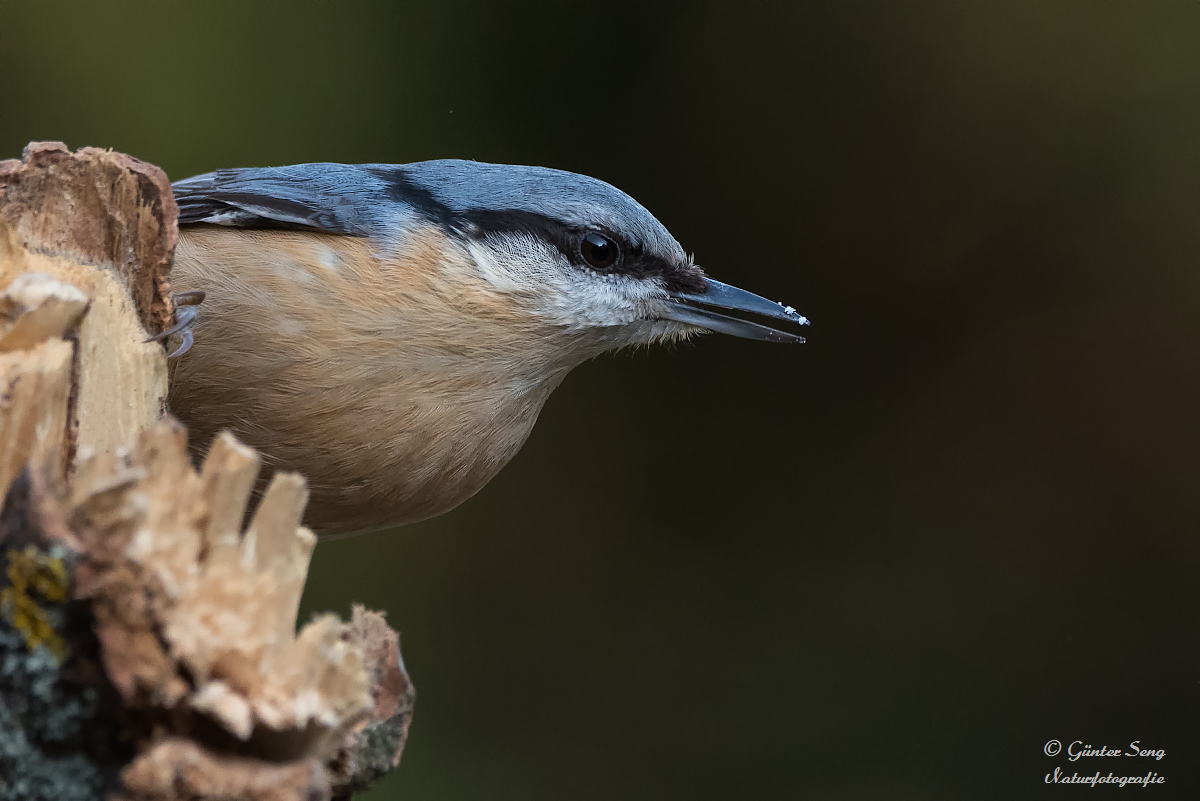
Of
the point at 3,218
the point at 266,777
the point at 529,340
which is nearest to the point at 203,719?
the point at 266,777

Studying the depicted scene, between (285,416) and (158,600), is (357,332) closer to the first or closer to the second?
(285,416)

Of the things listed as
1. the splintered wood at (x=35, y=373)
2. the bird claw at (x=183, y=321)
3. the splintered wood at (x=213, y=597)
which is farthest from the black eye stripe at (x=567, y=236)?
the splintered wood at (x=213, y=597)

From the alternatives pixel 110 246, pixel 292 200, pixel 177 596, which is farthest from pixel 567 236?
pixel 177 596

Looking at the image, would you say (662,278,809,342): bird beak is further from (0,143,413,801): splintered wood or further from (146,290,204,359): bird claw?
(0,143,413,801): splintered wood

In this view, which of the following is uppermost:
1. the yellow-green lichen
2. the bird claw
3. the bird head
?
the bird head

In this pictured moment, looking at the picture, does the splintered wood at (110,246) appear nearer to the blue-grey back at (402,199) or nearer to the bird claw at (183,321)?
the bird claw at (183,321)

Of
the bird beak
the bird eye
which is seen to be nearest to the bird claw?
the bird eye
